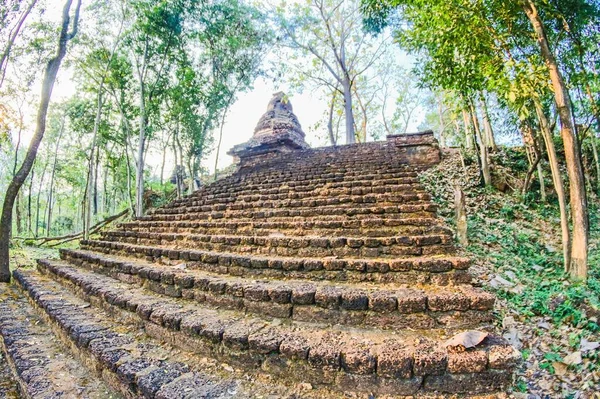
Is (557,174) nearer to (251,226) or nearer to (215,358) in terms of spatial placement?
(251,226)

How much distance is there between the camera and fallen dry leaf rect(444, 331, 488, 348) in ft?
5.44

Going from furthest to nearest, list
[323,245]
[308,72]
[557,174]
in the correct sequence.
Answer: [308,72]
[557,174]
[323,245]

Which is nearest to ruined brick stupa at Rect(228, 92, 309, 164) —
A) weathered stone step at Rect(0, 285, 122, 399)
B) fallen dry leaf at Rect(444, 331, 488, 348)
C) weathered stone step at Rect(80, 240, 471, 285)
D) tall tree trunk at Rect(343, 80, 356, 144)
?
tall tree trunk at Rect(343, 80, 356, 144)

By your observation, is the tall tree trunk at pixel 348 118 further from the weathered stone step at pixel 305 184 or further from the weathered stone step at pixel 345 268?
the weathered stone step at pixel 345 268

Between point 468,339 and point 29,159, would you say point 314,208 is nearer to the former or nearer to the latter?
point 468,339

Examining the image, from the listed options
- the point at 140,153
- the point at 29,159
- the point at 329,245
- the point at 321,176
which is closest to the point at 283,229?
the point at 329,245

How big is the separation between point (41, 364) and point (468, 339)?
2.90 meters

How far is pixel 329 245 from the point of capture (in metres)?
3.16

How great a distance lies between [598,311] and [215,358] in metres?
3.34

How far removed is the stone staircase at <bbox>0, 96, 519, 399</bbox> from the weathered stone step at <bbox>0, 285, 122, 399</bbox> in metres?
0.01

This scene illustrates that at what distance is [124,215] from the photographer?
1449 cm

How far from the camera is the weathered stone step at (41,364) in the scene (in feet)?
6.11

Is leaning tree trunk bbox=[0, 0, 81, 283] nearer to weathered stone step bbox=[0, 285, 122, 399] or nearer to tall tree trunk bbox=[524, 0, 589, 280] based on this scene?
weathered stone step bbox=[0, 285, 122, 399]

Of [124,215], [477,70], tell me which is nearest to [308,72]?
[124,215]
